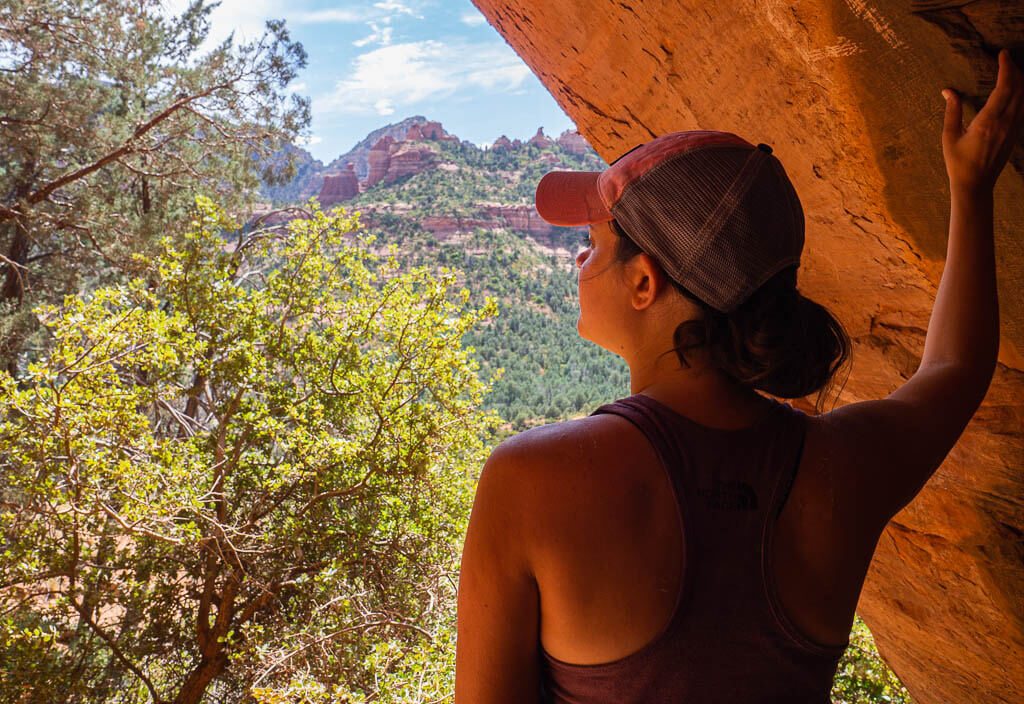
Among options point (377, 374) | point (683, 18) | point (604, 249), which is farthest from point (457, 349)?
point (604, 249)

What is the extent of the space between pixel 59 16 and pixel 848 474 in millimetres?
9498

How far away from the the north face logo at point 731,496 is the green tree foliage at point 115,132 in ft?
28.7

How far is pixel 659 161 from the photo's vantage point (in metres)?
0.75

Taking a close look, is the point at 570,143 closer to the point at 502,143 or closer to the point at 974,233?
the point at 502,143

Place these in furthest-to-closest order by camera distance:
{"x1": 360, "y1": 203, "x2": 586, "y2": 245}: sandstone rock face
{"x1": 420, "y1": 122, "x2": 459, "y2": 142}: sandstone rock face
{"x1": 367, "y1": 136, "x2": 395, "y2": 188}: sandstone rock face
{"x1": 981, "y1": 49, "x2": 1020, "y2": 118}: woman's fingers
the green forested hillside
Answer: {"x1": 367, "y1": 136, "x2": 395, "y2": 188}: sandstone rock face → {"x1": 420, "y1": 122, "x2": 459, "y2": 142}: sandstone rock face → {"x1": 360, "y1": 203, "x2": 586, "y2": 245}: sandstone rock face → the green forested hillside → {"x1": 981, "y1": 49, "x2": 1020, "y2": 118}: woman's fingers

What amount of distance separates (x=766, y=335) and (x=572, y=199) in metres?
0.34

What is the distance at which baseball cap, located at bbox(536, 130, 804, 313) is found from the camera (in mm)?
710

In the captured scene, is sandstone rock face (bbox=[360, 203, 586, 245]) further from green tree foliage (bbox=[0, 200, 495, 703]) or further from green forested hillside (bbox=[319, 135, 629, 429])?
green tree foliage (bbox=[0, 200, 495, 703])

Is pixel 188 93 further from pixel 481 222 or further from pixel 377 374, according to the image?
pixel 481 222

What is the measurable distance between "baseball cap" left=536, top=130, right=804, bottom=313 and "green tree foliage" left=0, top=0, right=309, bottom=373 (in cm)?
857

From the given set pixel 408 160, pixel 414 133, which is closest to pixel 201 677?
pixel 408 160

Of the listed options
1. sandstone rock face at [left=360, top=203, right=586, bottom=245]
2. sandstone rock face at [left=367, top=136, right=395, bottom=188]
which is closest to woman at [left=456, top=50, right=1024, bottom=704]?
sandstone rock face at [left=360, top=203, right=586, bottom=245]

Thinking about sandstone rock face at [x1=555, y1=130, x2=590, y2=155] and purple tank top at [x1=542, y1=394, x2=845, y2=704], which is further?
sandstone rock face at [x1=555, y1=130, x2=590, y2=155]

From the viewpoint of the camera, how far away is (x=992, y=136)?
98cm
